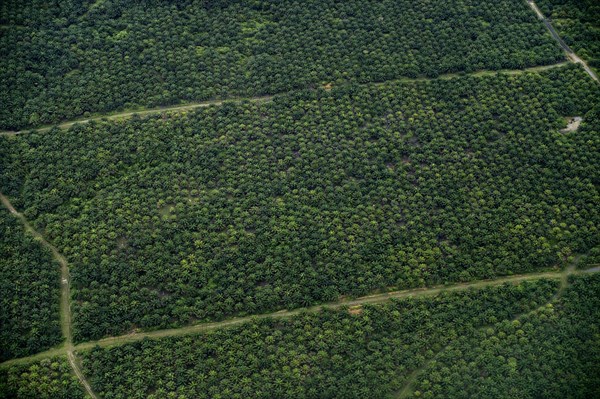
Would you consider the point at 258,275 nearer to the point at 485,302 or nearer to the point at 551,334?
the point at 485,302

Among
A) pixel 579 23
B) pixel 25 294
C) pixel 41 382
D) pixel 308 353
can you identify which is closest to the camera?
pixel 41 382

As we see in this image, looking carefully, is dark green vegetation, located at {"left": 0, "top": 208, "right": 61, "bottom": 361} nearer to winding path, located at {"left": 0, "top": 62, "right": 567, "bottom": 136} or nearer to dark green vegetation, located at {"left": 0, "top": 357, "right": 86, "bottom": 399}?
dark green vegetation, located at {"left": 0, "top": 357, "right": 86, "bottom": 399}

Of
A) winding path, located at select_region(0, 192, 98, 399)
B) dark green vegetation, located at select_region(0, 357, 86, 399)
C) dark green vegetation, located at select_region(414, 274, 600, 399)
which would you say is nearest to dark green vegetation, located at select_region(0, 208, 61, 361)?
winding path, located at select_region(0, 192, 98, 399)

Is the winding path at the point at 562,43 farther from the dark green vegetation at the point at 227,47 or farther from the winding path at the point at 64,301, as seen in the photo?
the winding path at the point at 64,301

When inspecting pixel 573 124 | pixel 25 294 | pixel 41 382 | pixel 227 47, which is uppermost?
pixel 227 47

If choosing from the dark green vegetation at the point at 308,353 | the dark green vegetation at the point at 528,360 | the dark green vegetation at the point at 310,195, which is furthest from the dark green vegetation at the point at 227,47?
the dark green vegetation at the point at 528,360

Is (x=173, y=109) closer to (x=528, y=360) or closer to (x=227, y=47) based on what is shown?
(x=227, y=47)

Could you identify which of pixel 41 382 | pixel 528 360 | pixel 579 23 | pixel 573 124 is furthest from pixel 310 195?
pixel 579 23
